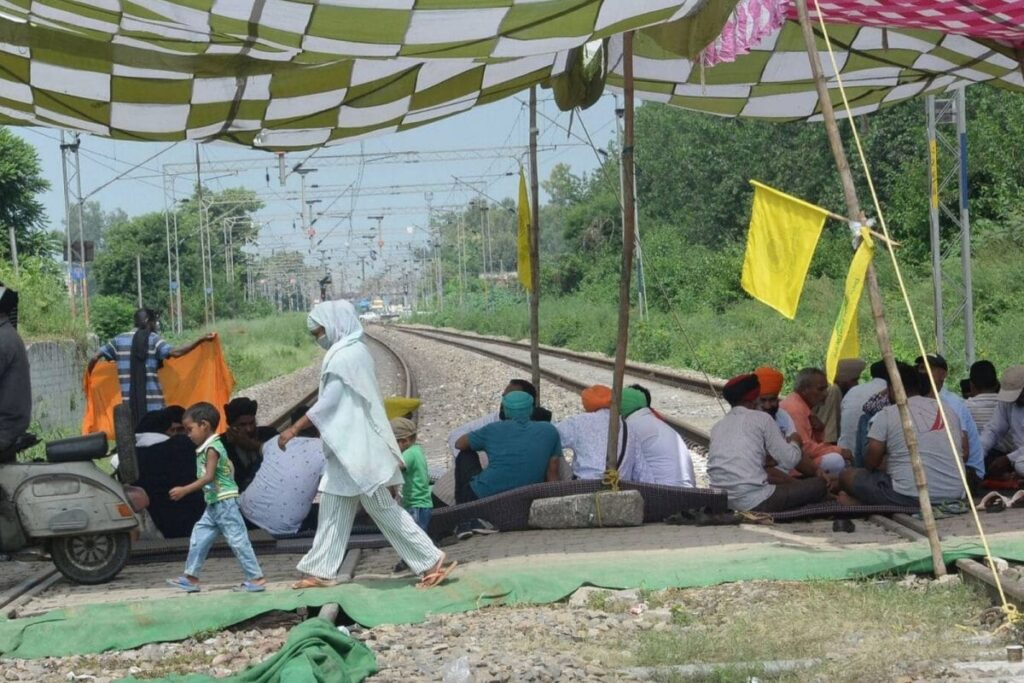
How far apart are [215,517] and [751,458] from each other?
3.41 metres

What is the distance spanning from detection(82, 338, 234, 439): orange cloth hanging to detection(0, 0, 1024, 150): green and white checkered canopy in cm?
215

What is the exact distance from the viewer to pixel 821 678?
17.3ft

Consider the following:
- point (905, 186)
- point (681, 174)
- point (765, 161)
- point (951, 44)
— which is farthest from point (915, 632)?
point (681, 174)

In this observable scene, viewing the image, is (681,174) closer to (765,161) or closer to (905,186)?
(765,161)

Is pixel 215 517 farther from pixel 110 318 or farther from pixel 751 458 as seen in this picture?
pixel 110 318

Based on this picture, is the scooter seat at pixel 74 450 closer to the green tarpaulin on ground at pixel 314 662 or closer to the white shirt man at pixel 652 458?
the green tarpaulin on ground at pixel 314 662

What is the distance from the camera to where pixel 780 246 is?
7.96m

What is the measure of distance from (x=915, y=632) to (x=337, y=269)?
123 m

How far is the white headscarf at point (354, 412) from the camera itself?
25.3ft

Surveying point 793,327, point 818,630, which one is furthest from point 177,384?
point 793,327

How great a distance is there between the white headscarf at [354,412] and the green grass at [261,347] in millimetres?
23021

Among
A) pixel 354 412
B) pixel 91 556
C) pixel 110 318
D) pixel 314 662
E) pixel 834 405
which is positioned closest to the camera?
pixel 314 662

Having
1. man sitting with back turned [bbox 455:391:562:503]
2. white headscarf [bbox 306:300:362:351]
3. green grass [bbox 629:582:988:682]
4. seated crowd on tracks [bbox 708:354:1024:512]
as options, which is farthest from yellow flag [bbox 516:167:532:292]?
green grass [bbox 629:582:988:682]

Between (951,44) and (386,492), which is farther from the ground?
(951,44)
